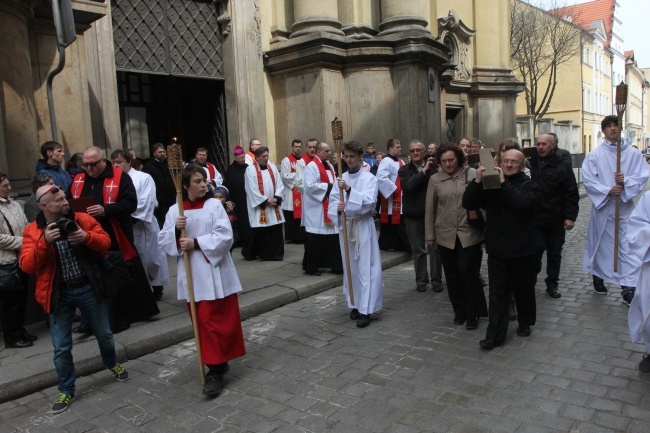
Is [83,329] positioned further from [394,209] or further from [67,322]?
[394,209]

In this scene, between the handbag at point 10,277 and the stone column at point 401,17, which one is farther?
the stone column at point 401,17

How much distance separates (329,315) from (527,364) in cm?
242

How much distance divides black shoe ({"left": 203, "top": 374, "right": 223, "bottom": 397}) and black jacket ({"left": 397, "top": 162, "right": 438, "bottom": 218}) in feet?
12.4

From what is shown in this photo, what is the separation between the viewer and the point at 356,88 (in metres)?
11.8

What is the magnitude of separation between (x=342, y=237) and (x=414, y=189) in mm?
1485

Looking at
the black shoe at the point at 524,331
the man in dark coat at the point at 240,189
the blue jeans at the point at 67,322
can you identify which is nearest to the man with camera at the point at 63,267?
the blue jeans at the point at 67,322

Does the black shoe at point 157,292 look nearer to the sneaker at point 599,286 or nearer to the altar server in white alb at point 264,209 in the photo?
the altar server in white alb at point 264,209

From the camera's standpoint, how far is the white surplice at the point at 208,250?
4336 mm

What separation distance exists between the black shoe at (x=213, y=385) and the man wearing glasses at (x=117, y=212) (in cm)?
179

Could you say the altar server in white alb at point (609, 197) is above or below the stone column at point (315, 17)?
below

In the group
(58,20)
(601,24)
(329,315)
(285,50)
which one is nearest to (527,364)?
(329,315)

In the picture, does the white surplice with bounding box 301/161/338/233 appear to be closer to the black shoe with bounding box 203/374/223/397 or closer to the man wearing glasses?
the man wearing glasses

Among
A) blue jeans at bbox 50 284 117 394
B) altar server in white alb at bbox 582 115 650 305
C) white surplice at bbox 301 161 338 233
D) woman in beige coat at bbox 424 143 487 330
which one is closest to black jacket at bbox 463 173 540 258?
woman in beige coat at bbox 424 143 487 330

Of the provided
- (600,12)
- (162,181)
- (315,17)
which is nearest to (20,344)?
(162,181)
